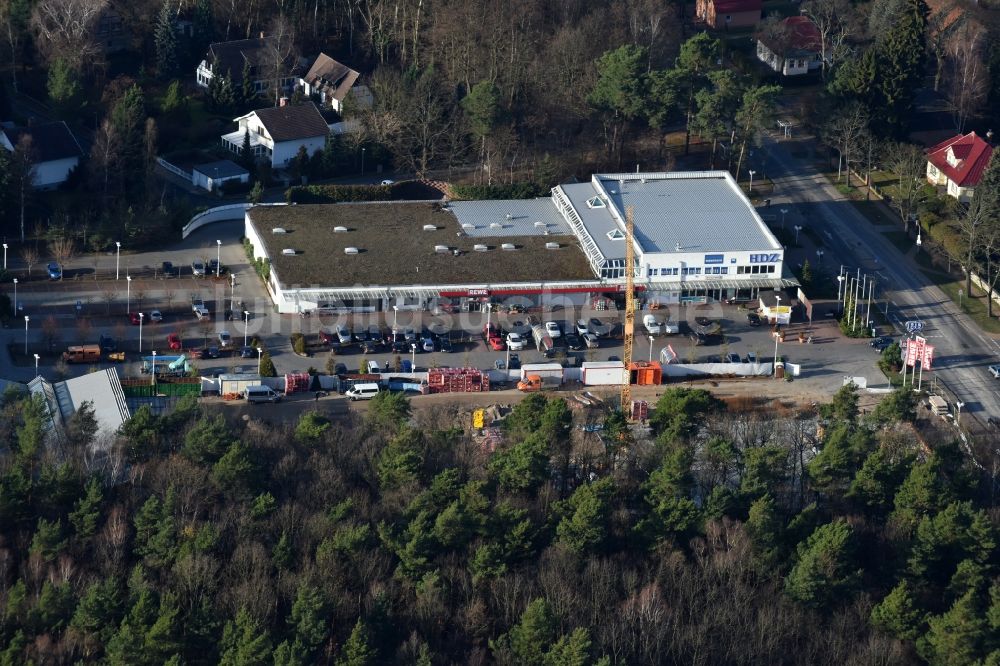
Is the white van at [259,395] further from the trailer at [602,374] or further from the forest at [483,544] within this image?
the trailer at [602,374]

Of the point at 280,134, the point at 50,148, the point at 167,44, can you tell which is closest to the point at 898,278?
the point at 280,134

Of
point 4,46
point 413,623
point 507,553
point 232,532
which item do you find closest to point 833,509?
point 507,553

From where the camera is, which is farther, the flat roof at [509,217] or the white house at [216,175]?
the white house at [216,175]

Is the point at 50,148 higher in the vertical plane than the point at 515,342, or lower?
higher

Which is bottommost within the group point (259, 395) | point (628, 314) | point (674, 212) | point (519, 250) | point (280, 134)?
point (259, 395)

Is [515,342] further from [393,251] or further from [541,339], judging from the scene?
[393,251]

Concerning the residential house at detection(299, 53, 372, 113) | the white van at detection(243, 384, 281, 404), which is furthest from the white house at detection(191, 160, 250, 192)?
the white van at detection(243, 384, 281, 404)

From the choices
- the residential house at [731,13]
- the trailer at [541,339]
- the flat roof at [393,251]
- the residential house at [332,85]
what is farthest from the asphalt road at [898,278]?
the residential house at [332,85]
